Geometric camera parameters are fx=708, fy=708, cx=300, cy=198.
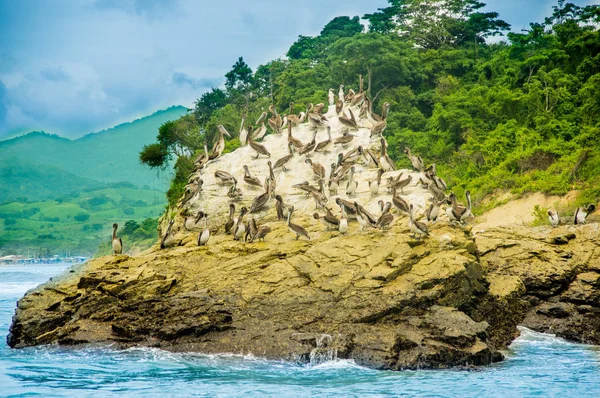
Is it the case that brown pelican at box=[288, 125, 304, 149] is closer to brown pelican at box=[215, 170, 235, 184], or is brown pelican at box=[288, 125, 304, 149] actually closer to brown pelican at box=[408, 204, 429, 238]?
brown pelican at box=[215, 170, 235, 184]

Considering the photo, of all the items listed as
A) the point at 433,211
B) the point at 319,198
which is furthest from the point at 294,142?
the point at 433,211

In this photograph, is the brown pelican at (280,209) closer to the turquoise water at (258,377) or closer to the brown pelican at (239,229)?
the brown pelican at (239,229)

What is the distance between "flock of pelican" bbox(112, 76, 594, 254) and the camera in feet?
60.3

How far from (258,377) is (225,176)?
9237 mm

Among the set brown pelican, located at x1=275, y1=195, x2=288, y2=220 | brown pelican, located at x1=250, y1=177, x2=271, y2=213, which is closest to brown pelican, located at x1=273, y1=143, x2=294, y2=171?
brown pelican, located at x1=250, y1=177, x2=271, y2=213

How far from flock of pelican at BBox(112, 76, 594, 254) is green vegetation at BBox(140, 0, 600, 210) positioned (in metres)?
10.1

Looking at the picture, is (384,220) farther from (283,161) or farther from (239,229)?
(283,161)

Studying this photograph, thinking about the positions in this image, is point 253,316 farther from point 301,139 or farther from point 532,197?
point 532,197

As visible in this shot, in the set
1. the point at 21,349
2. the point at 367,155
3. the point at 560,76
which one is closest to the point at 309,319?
the point at 21,349

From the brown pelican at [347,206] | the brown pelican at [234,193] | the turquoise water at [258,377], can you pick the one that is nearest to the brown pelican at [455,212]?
the brown pelican at [347,206]

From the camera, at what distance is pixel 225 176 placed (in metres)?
21.8

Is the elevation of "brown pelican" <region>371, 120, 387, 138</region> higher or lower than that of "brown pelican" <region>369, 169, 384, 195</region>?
higher

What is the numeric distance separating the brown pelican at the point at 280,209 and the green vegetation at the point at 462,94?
13328 mm

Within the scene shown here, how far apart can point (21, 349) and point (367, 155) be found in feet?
38.0
